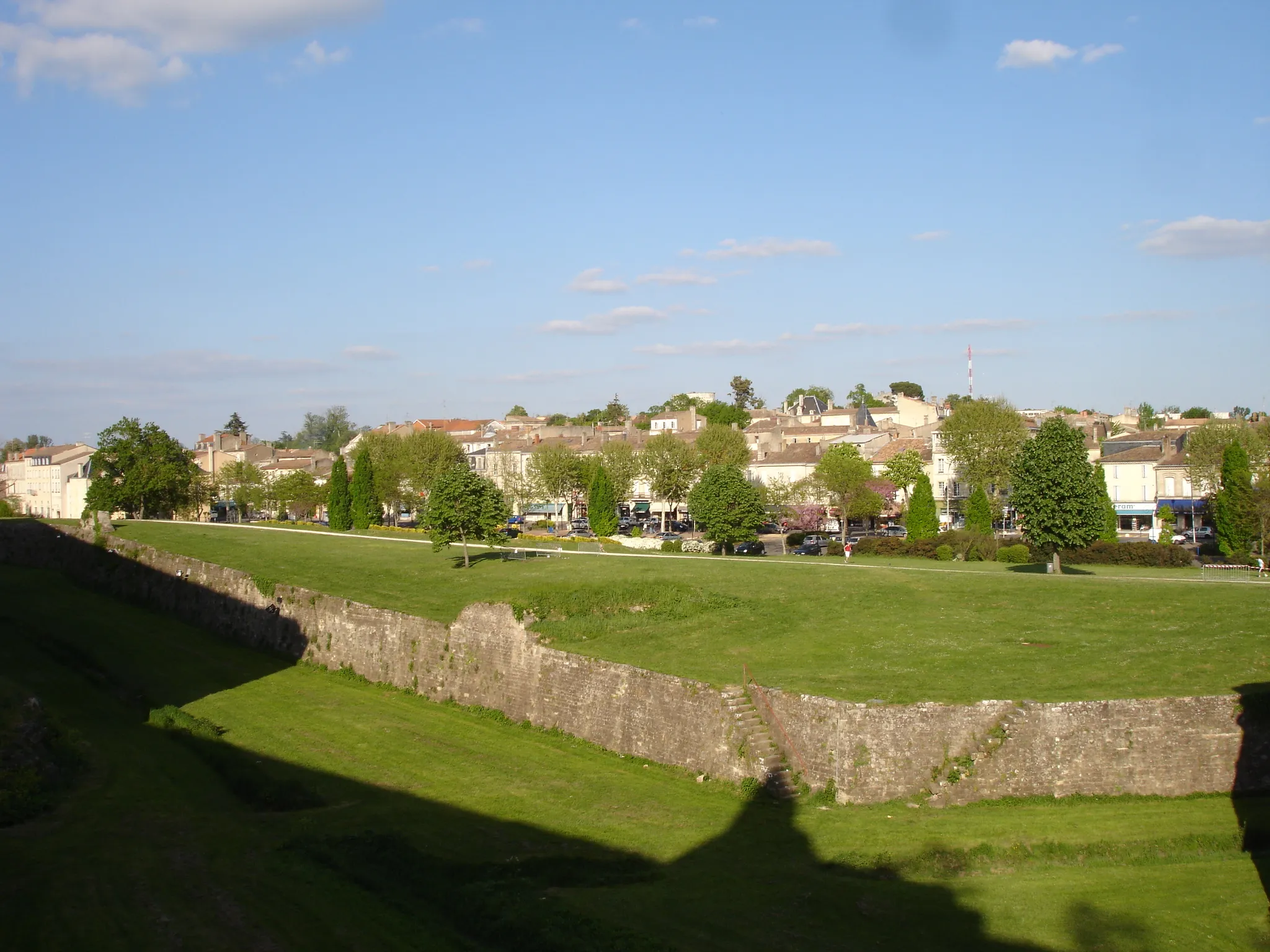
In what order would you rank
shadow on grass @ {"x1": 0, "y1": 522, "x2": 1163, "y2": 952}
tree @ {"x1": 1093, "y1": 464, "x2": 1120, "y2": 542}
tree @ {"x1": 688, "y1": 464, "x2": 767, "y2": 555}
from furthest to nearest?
tree @ {"x1": 688, "y1": 464, "x2": 767, "y2": 555}, tree @ {"x1": 1093, "y1": 464, "x2": 1120, "y2": 542}, shadow on grass @ {"x1": 0, "y1": 522, "x2": 1163, "y2": 952}

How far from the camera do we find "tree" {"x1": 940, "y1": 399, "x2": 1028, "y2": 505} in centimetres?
6812

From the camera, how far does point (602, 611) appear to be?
28.2 m

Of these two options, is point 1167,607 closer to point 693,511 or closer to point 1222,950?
point 1222,950

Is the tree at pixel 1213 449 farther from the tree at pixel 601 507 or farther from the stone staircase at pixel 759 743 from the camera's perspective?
the stone staircase at pixel 759 743

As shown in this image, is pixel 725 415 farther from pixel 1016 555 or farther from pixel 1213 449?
pixel 1016 555

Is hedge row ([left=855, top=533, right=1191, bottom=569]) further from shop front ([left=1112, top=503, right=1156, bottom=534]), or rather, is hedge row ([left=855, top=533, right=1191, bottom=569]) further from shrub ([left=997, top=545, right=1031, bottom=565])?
shop front ([left=1112, top=503, right=1156, bottom=534])

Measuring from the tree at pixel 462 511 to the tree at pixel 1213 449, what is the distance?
46.1 meters

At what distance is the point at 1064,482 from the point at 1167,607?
12.2 meters

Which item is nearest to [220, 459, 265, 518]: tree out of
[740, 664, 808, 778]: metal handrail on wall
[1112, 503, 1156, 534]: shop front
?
[1112, 503, 1156, 534]: shop front

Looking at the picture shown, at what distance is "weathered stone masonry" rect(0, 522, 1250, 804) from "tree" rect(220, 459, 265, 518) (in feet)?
206

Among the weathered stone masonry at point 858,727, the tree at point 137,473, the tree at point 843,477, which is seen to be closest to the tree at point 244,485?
the tree at point 137,473

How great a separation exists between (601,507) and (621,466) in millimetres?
18476

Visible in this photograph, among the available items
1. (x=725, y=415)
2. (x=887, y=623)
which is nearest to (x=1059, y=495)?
(x=887, y=623)

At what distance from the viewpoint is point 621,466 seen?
7906 cm
